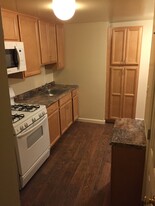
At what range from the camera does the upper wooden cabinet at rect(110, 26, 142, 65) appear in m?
3.66

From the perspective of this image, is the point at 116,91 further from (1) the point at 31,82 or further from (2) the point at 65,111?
(1) the point at 31,82

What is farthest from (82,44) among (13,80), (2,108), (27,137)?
(2,108)

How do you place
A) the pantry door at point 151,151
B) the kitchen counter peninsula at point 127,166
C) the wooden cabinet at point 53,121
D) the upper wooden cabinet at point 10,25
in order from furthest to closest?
the wooden cabinet at point 53,121 < the upper wooden cabinet at point 10,25 < the kitchen counter peninsula at point 127,166 < the pantry door at point 151,151

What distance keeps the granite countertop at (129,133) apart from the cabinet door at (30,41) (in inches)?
64.9

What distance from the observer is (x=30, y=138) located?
7.77ft

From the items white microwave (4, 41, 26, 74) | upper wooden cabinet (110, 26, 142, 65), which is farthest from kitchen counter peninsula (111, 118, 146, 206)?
upper wooden cabinet (110, 26, 142, 65)

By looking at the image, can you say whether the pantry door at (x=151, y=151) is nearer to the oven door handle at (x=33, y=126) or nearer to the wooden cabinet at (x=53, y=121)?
the oven door handle at (x=33, y=126)

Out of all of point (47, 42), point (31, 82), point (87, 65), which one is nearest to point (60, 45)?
point (47, 42)

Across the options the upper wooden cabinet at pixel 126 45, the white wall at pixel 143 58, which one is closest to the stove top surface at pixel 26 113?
the upper wooden cabinet at pixel 126 45

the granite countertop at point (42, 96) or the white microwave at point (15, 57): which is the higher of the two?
the white microwave at point (15, 57)

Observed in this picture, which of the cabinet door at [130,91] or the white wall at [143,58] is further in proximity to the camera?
the cabinet door at [130,91]

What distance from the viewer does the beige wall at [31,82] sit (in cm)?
303

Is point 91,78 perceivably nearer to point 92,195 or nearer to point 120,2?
point 120,2

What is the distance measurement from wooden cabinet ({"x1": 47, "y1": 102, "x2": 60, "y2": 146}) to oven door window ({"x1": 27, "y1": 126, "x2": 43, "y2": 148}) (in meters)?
0.39
